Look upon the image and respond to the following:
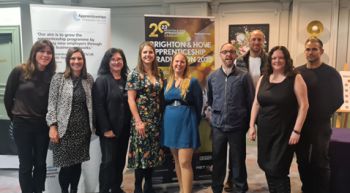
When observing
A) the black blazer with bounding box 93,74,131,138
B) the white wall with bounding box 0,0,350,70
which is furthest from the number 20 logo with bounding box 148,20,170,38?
the white wall with bounding box 0,0,350,70

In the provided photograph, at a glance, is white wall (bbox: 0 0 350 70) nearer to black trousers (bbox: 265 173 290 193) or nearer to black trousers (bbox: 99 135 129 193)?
black trousers (bbox: 265 173 290 193)

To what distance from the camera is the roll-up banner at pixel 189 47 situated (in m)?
3.03

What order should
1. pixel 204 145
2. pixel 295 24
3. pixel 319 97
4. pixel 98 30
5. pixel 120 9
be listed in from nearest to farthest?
pixel 319 97, pixel 98 30, pixel 204 145, pixel 295 24, pixel 120 9

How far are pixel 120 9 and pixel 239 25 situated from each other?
216 cm

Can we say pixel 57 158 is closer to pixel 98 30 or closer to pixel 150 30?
pixel 98 30

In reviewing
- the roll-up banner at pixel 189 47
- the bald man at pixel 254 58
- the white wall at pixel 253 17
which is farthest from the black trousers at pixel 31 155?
the white wall at pixel 253 17

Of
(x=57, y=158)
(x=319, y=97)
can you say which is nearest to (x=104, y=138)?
(x=57, y=158)

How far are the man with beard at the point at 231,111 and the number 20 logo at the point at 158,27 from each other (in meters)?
0.66

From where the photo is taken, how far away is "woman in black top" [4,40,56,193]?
8.04 feet

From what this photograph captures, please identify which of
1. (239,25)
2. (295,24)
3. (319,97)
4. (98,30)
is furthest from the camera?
(239,25)

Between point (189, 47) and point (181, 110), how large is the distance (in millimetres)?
803

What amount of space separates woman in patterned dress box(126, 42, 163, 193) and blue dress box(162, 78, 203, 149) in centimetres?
10

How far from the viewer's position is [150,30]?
3004mm

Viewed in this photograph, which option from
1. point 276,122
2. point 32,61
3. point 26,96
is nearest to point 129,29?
point 32,61
